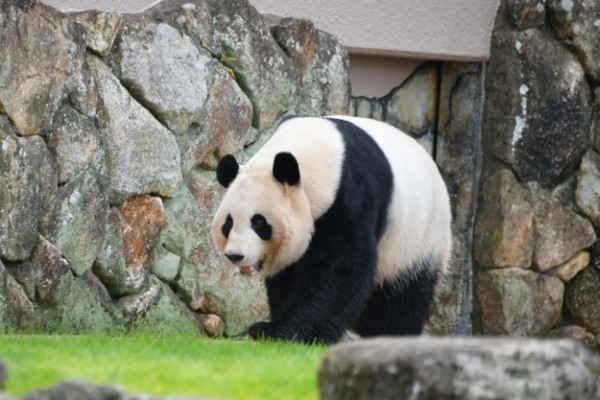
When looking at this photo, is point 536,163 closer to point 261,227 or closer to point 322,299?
point 322,299

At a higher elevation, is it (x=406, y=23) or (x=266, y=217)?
(x=406, y=23)

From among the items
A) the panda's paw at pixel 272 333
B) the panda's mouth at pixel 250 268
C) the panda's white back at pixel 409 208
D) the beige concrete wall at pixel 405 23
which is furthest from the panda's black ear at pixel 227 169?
the beige concrete wall at pixel 405 23

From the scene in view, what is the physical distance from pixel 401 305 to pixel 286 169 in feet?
4.64

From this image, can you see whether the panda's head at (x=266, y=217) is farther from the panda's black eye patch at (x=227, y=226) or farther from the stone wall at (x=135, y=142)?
the stone wall at (x=135, y=142)

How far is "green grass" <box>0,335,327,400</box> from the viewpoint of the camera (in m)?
4.85

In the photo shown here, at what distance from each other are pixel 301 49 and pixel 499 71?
64.4 inches

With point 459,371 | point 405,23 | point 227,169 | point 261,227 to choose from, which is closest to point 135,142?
point 227,169

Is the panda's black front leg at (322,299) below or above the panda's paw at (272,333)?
above

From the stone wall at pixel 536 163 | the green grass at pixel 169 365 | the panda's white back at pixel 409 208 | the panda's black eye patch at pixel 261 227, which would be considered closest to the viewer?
the green grass at pixel 169 365

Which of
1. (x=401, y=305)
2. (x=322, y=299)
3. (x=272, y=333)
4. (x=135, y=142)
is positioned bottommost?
(x=401, y=305)

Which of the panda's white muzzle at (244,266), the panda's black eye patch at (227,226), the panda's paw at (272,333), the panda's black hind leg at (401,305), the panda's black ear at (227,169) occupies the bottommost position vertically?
the panda's black hind leg at (401,305)

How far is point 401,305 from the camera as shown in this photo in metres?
7.83

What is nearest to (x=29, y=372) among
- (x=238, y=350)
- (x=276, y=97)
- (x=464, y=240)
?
(x=238, y=350)

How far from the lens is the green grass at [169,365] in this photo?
191 inches
